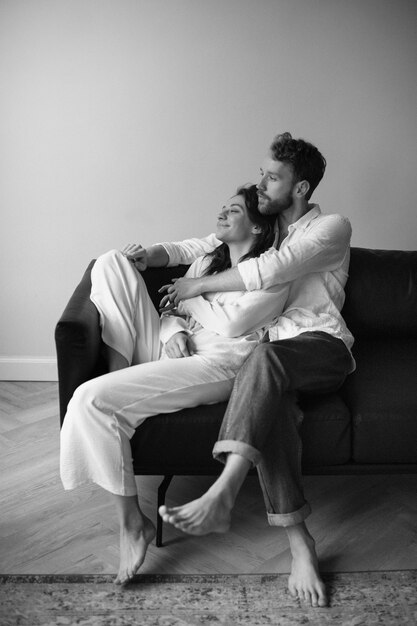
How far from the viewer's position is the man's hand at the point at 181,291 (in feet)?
6.67

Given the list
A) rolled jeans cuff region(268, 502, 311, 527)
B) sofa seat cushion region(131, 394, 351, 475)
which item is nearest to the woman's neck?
sofa seat cushion region(131, 394, 351, 475)

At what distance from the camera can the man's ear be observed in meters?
2.09

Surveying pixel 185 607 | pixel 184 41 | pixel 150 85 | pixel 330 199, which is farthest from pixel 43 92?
pixel 185 607

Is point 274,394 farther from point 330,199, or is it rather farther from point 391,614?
point 330,199

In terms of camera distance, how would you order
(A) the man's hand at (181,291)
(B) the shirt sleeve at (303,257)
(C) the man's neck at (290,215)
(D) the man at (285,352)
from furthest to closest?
1. (C) the man's neck at (290,215)
2. (A) the man's hand at (181,291)
3. (B) the shirt sleeve at (303,257)
4. (D) the man at (285,352)

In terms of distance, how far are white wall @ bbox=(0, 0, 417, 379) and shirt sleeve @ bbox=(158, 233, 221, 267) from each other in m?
Result: 0.59

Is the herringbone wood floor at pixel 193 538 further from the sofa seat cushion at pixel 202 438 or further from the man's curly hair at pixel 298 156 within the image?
the man's curly hair at pixel 298 156

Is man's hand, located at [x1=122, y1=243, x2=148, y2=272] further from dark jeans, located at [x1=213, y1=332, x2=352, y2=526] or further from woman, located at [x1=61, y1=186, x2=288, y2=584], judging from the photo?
dark jeans, located at [x1=213, y1=332, x2=352, y2=526]

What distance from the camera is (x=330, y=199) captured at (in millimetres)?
2857

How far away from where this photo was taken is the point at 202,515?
1.46 meters

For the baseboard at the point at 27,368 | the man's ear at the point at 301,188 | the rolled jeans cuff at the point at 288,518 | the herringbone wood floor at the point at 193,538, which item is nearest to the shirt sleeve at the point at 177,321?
the man's ear at the point at 301,188

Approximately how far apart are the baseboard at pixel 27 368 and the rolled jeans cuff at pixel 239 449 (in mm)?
1660

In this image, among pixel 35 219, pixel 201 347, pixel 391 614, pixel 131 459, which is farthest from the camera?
pixel 35 219

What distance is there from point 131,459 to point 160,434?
10 cm
